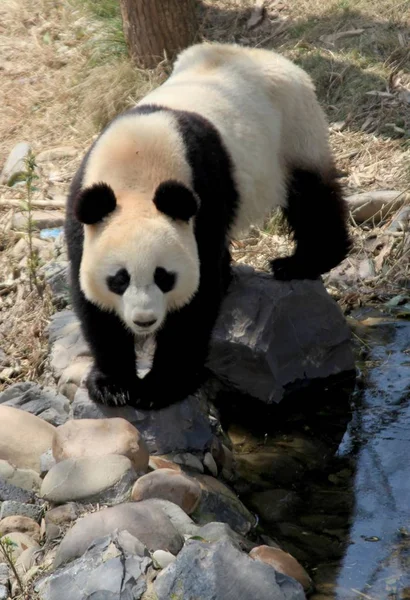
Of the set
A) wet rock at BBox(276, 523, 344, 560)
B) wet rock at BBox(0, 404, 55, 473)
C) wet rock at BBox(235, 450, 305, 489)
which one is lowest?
wet rock at BBox(235, 450, 305, 489)

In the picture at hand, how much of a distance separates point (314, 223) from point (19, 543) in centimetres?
284

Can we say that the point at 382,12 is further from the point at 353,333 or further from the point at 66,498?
the point at 66,498

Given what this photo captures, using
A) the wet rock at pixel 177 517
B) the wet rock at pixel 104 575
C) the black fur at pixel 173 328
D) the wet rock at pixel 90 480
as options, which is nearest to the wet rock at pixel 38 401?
the black fur at pixel 173 328

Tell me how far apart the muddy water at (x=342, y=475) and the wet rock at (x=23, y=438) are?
97cm

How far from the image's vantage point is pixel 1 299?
20.6 feet

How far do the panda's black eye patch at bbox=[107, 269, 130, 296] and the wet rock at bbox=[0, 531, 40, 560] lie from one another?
3.46 ft

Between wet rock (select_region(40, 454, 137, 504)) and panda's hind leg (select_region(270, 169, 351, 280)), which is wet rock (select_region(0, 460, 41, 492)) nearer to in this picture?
wet rock (select_region(40, 454, 137, 504))

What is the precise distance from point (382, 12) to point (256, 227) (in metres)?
3.38

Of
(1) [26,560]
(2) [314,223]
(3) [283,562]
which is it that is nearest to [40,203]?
(2) [314,223]

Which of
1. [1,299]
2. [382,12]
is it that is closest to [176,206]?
[1,299]

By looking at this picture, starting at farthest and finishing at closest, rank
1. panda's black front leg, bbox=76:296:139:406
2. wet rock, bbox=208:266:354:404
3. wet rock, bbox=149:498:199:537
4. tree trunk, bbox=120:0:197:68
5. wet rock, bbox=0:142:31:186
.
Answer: tree trunk, bbox=120:0:197:68 → wet rock, bbox=0:142:31:186 → wet rock, bbox=208:266:354:404 → panda's black front leg, bbox=76:296:139:406 → wet rock, bbox=149:498:199:537

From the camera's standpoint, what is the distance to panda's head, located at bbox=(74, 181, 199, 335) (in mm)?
3904

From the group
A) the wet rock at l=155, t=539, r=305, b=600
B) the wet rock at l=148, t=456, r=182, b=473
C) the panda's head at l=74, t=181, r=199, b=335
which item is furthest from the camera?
the wet rock at l=148, t=456, r=182, b=473

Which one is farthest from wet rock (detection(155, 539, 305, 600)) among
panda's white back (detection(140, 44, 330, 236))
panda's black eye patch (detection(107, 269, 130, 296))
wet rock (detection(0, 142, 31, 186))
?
wet rock (detection(0, 142, 31, 186))
